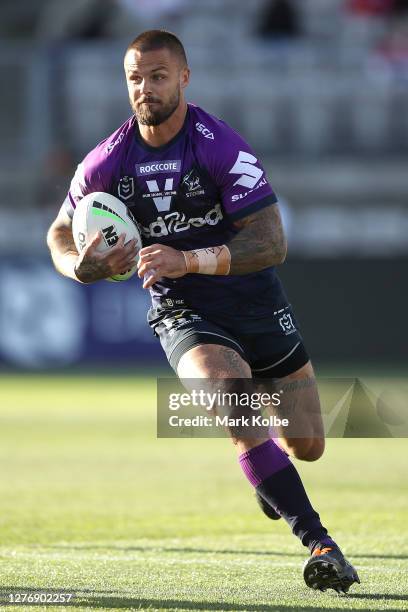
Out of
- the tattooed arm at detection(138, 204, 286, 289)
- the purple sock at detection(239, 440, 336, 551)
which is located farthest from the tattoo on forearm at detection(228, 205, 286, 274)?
the purple sock at detection(239, 440, 336, 551)

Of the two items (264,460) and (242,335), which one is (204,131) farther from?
(264,460)

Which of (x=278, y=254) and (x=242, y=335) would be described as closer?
(x=278, y=254)

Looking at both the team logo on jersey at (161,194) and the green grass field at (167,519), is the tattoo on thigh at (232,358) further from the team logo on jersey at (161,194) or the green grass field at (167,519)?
A: the green grass field at (167,519)

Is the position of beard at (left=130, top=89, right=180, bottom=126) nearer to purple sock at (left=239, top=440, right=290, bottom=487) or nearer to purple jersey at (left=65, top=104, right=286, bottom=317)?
purple jersey at (left=65, top=104, right=286, bottom=317)

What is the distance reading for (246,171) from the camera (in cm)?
614

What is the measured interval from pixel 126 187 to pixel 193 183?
0.35 m

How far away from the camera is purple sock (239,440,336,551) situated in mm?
5820

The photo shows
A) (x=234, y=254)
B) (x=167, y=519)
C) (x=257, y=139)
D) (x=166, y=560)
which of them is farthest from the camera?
(x=257, y=139)

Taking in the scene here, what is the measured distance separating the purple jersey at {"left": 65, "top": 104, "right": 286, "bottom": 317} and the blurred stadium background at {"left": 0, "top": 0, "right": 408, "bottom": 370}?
1364 centimetres

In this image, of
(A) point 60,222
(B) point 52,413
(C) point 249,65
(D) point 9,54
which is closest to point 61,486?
(A) point 60,222

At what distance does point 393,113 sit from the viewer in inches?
927

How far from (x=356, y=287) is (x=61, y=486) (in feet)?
37.6

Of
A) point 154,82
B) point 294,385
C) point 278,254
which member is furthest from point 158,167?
point 294,385

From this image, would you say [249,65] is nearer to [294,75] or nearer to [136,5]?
[294,75]
